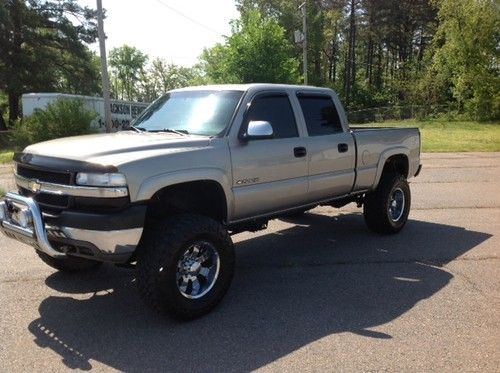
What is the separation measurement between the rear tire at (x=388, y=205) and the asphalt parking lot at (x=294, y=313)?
21cm

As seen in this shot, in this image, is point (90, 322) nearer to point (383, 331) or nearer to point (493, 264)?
point (383, 331)

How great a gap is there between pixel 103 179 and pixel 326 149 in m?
2.85

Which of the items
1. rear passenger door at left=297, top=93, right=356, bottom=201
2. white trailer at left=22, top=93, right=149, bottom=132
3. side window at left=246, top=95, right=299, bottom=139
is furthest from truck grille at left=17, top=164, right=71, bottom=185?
white trailer at left=22, top=93, right=149, bottom=132

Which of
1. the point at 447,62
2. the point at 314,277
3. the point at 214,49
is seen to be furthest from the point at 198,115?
the point at 214,49

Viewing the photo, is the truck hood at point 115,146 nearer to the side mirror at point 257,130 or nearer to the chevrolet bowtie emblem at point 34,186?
the chevrolet bowtie emblem at point 34,186

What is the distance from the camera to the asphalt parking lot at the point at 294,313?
3.74 meters

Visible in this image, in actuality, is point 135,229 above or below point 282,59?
below

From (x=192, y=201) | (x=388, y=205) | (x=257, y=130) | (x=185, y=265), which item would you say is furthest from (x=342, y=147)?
(x=185, y=265)

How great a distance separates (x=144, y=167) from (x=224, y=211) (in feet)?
3.44

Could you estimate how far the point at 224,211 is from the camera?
4938mm

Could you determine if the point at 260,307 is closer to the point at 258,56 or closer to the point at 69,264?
the point at 69,264

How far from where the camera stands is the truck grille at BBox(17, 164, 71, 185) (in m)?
4.15

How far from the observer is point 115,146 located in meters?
4.39

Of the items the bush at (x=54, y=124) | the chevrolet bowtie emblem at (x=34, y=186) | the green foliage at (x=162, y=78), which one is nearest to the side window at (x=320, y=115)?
the chevrolet bowtie emblem at (x=34, y=186)
